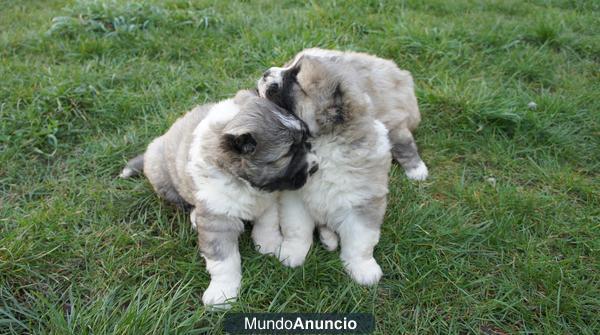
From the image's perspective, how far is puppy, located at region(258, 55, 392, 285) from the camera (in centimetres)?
304

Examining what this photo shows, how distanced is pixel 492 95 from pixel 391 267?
243 centimetres

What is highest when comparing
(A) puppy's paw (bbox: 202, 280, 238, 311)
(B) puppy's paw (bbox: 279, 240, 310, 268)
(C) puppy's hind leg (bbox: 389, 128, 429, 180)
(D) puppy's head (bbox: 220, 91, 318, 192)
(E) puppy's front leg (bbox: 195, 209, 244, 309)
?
(D) puppy's head (bbox: 220, 91, 318, 192)

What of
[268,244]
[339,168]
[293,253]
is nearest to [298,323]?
[293,253]

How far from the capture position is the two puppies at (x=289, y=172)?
2859 mm

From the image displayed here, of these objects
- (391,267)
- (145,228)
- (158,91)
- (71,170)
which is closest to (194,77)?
(158,91)

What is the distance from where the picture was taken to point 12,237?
9.91 ft

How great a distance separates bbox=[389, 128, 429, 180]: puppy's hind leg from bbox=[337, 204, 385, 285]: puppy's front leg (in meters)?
0.97

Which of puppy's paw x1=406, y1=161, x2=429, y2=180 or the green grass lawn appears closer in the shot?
the green grass lawn

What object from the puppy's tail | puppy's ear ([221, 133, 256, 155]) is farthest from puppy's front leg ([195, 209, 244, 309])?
the puppy's tail

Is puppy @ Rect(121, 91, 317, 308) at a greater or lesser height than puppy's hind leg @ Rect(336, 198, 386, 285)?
greater

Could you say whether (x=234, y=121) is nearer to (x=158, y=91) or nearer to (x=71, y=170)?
(x=71, y=170)

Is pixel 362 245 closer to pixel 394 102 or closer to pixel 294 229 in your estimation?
pixel 294 229

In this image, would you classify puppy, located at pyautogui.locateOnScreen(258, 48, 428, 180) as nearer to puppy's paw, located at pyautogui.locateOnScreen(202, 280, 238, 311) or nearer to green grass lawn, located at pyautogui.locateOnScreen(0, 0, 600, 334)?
green grass lawn, located at pyautogui.locateOnScreen(0, 0, 600, 334)

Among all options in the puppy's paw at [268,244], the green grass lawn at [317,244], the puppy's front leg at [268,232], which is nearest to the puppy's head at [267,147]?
the puppy's front leg at [268,232]
